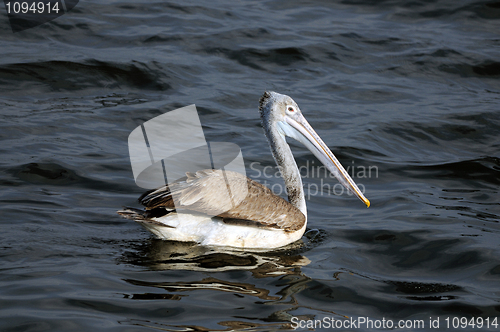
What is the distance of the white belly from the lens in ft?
15.4

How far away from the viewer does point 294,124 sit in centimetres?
539

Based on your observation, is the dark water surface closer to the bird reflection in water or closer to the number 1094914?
the bird reflection in water

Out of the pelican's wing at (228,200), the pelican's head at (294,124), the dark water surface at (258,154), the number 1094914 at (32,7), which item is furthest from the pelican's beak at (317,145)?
the number 1094914 at (32,7)

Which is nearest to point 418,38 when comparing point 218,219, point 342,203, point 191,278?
point 342,203

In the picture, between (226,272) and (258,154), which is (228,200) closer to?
(226,272)

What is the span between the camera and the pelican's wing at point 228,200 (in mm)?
4598

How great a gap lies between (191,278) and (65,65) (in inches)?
239

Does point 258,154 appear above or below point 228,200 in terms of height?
below

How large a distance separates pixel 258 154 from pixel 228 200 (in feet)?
8.16

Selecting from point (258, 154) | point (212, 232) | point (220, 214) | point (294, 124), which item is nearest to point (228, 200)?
point (220, 214)

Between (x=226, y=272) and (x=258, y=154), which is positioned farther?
(x=258, y=154)

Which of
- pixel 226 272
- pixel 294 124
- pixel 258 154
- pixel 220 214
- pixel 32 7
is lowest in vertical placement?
pixel 226 272

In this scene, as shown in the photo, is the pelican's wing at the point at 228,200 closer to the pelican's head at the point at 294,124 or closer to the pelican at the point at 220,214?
the pelican at the point at 220,214

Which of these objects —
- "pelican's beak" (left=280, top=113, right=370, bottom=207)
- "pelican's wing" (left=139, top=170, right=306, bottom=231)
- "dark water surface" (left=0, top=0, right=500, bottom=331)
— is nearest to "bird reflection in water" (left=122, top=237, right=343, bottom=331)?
"dark water surface" (left=0, top=0, right=500, bottom=331)
